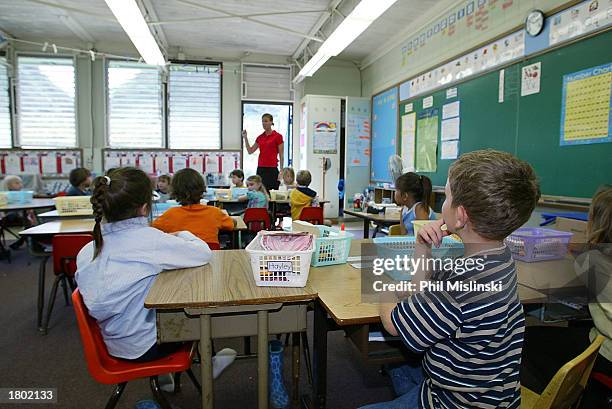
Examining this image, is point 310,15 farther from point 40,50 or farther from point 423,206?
point 40,50

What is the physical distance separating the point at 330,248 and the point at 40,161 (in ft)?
23.5

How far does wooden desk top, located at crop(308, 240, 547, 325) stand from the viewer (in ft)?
3.88

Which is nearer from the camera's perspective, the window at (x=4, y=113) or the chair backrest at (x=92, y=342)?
the chair backrest at (x=92, y=342)

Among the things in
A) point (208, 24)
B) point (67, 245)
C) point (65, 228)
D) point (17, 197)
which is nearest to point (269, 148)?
point (208, 24)

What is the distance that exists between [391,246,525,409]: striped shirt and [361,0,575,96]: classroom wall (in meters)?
3.47

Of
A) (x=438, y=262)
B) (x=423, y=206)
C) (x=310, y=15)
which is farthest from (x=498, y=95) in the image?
(x=438, y=262)

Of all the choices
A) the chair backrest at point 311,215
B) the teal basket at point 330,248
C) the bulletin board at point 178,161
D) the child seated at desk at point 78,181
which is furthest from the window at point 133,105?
the teal basket at point 330,248

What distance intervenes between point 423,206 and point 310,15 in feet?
13.3

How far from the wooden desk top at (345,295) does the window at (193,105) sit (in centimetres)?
648

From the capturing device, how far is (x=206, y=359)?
1.36m

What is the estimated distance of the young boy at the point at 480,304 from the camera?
0.88 meters

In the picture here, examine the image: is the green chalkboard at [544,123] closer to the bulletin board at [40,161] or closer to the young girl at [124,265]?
the young girl at [124,265]

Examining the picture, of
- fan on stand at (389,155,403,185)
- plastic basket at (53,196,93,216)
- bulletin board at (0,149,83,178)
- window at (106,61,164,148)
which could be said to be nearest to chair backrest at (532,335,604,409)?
plastic basket at (53,196,93,216)

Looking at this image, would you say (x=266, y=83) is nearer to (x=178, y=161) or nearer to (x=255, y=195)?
(x=178, y=161)
